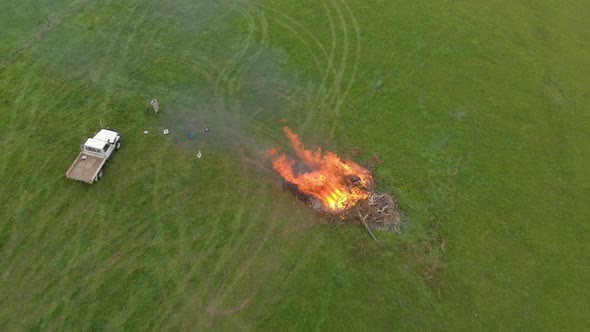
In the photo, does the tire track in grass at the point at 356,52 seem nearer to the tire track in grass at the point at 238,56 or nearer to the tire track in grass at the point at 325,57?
the tire track in grass at the point at 325,57

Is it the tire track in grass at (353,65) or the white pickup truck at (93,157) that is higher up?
the tire track in grass at (353,65)

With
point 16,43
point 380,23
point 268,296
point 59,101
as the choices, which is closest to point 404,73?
point 380,23

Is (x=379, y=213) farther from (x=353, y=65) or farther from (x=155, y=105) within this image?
(x=155, y=105)

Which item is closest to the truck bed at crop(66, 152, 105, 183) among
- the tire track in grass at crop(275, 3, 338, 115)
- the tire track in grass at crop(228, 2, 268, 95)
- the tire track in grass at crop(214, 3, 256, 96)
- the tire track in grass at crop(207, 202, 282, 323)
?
the tire track in grass at crop(214, 3, 256, 96)

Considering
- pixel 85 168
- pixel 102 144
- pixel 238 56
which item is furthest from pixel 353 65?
pixel 85 168

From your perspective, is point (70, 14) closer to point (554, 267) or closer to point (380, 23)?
point (380, 23)

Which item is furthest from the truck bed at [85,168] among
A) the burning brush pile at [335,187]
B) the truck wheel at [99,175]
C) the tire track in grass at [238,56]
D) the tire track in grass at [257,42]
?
the burning brush pile at [335,187]
